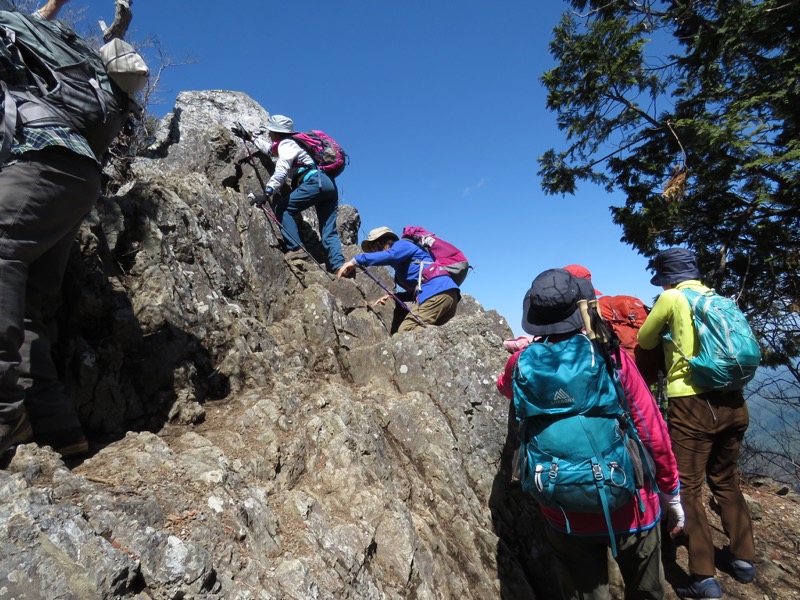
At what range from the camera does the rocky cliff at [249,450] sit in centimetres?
264

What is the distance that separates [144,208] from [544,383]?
4.86 m

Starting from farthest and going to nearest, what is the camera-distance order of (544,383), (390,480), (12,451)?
1. (390,480)
2. (544,383)
3. (12,451)

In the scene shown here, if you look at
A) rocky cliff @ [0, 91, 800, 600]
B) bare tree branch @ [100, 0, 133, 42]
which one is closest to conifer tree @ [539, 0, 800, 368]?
rocky cliff @ [0, 91, 800, 600]

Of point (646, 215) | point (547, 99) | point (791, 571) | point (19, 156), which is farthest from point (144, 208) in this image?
point (547, 99)

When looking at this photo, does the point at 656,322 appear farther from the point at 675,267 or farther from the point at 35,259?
the point at 35,259

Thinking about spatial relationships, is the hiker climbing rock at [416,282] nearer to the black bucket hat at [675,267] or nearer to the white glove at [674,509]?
the black bucket hat at [675,267]

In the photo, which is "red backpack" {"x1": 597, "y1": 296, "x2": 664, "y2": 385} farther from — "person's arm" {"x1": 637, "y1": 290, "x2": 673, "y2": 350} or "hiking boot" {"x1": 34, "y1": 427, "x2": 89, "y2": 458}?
"hiking boot" {"x1": 34, "y1": 427, "x2": 89, "y2": 458}

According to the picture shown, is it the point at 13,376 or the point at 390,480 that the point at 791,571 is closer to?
the point at 390,480

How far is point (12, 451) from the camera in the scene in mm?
2748

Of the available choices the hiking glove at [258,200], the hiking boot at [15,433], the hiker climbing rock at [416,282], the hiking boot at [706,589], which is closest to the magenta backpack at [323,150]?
the hiking glove at [258,200]

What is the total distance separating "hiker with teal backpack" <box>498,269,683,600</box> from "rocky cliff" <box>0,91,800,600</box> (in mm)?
1248

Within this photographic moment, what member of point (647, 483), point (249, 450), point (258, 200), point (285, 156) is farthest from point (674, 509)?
point (285, 156)

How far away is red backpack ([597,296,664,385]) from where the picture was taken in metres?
5.04

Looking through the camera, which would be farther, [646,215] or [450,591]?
[646,215]
